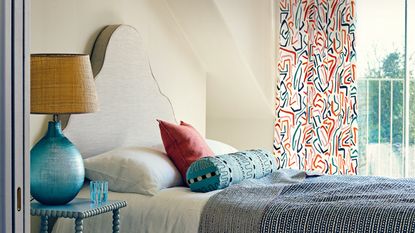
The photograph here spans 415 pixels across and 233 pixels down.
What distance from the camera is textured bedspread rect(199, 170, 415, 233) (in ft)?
9.07

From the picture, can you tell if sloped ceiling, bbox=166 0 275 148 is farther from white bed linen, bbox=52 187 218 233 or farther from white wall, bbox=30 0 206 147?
white bed linen, bbox=52 187 218 233

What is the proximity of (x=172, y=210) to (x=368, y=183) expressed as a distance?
3.27 feet

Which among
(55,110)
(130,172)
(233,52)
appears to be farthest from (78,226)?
(233,52)

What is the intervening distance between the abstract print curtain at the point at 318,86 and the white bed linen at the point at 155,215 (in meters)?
2.42

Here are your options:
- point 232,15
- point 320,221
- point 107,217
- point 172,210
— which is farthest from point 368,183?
point 232,15

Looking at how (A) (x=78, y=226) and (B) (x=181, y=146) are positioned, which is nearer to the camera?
(A) (x=78, y=226)

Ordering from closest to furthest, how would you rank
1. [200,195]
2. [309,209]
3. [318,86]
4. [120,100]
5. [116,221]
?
[309,209] < [116,221] < [200,195] < [120,100] < [318,86]

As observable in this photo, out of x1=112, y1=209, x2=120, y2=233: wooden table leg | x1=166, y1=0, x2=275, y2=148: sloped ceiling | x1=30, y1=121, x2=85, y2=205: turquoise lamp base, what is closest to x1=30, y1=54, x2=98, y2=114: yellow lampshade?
x1=30, y1=121, x2=85, y2=205: turquoise lamp base

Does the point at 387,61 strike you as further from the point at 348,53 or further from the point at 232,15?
the point at 232,15

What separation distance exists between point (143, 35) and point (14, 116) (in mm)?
2970

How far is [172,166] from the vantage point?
138 inches

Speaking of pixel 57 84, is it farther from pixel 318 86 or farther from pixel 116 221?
pixel 318 86

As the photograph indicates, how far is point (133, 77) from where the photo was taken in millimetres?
4047

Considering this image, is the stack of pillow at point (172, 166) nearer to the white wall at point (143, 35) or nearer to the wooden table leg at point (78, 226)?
the white wall at point (143, 35)
